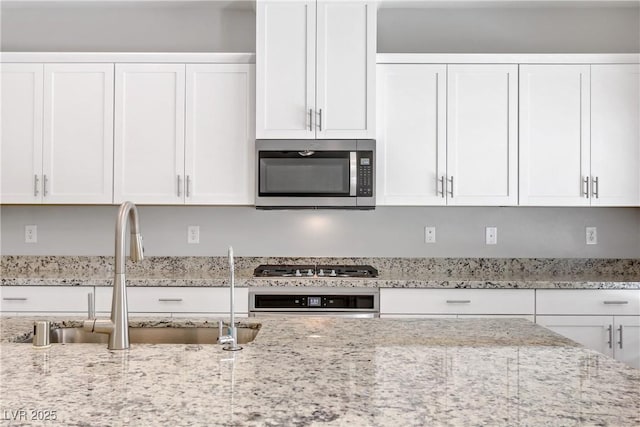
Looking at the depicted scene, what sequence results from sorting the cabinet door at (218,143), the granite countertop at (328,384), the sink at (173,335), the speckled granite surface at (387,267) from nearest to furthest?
the granite countertop at (328,384) → the sink at (173,335) → the cabinet door at (218,143) → the speckled granite surface at (387,267)

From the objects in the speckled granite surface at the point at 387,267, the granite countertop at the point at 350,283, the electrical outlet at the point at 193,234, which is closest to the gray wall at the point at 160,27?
the electrical outlet at the point at 193,234

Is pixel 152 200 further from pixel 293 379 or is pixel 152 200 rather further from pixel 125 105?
pixel 293 379

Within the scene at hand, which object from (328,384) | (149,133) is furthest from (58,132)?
(328,384)

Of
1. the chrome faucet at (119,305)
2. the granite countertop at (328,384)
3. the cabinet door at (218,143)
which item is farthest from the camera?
the cabinet door at (218,143)

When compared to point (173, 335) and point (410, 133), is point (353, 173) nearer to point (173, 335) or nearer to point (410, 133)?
point (410, 133)

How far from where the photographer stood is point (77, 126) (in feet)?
11.0

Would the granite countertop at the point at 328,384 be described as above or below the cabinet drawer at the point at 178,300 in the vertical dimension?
above

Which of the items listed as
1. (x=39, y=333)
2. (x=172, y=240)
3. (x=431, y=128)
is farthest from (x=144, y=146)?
(x=39, y=333)

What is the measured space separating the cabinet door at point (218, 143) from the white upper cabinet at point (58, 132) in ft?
1.65

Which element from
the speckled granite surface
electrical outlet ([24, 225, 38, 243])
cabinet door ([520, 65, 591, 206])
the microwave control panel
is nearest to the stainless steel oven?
the speckled granite surface

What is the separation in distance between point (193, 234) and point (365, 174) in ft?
4.15

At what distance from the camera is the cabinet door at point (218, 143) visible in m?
3.32

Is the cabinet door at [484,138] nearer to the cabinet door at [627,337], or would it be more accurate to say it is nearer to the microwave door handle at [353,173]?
the microwave door handle at [353,173]

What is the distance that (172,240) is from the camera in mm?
3674
